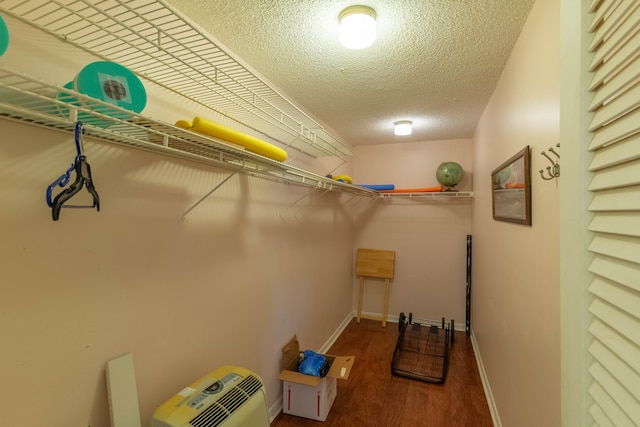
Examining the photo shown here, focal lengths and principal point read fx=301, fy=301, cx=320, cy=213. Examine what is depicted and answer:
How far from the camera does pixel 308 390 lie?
205 centimetres

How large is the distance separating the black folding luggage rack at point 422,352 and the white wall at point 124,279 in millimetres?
1311

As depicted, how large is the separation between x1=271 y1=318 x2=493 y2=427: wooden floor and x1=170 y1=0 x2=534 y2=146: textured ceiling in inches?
90.9

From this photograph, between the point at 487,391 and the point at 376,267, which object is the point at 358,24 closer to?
the point at 487,391

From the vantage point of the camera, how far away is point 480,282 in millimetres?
2869

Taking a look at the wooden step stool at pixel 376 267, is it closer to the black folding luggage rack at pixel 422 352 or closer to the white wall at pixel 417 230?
the white wall at pixel 417 230

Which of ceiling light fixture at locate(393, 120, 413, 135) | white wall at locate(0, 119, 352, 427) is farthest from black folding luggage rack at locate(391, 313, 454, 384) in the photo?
ceiling light fixture at locate(393, 120, 413, 135)

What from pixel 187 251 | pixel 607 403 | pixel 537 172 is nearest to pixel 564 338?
pixel 607 403

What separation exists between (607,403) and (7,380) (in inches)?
54.3

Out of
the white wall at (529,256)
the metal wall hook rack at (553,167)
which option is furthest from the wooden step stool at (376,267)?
the metal wall hook rack at (553,167)

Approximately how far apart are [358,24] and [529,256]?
1.31 metres

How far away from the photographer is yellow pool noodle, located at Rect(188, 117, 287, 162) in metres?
1.06

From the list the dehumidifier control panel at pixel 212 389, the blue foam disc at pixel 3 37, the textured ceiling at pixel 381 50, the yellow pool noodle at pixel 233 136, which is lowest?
the dehumidifier control panel at pixel 212 389

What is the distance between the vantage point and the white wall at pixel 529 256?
1103 mm

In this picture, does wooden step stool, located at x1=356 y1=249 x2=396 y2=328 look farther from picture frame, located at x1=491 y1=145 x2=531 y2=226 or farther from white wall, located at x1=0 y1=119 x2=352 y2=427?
white wall, located at x1=0 y1=119 x2=352 y2=427
